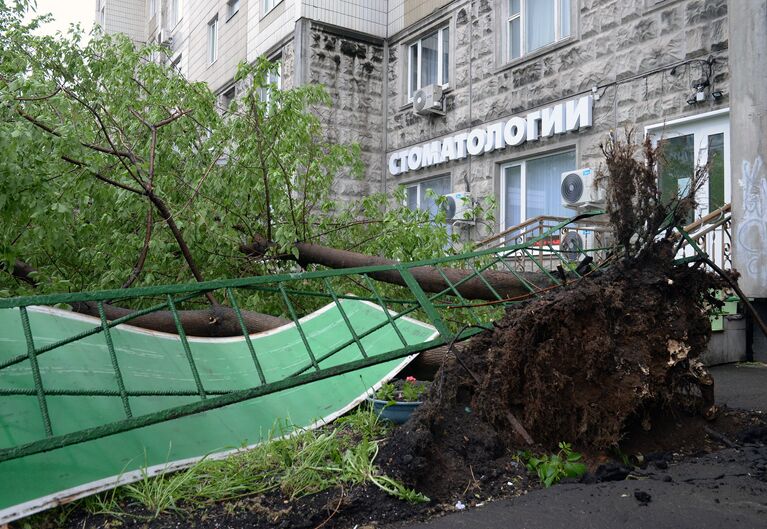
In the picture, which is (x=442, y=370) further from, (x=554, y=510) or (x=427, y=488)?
(x=554, y=510)

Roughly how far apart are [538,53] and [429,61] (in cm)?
341

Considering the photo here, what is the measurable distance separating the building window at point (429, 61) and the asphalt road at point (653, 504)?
34.6 ft

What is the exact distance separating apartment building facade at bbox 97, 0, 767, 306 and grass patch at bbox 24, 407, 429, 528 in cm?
274

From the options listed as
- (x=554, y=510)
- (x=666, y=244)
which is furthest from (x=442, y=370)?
(x=666, y=244)

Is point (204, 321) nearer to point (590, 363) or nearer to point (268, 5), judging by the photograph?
point (590, 363)

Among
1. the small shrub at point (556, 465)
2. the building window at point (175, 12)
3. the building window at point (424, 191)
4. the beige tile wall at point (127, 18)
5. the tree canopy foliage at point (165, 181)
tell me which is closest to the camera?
the small shrub at point (556, 465)

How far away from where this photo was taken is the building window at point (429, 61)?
13.3 metres

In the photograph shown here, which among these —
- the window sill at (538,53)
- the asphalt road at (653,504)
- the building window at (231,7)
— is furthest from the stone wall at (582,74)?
the building window at (231,7)

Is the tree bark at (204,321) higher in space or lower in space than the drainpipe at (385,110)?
lower

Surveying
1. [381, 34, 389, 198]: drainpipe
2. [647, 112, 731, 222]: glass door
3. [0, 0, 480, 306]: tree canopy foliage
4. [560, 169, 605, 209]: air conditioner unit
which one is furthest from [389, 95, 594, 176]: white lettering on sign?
[0, 0, 480, 306]: tree canopy foliage

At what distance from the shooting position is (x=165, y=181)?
245 inches

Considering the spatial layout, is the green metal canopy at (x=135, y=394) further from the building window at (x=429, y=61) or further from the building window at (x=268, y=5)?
the building window at (x=268, y=5)

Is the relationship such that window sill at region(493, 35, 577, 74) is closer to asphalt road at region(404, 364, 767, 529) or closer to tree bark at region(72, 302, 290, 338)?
tree bark at region(72, 302, 290, 338)

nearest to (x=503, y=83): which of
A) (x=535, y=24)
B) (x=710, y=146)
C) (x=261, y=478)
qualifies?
(x=535, y=24)
